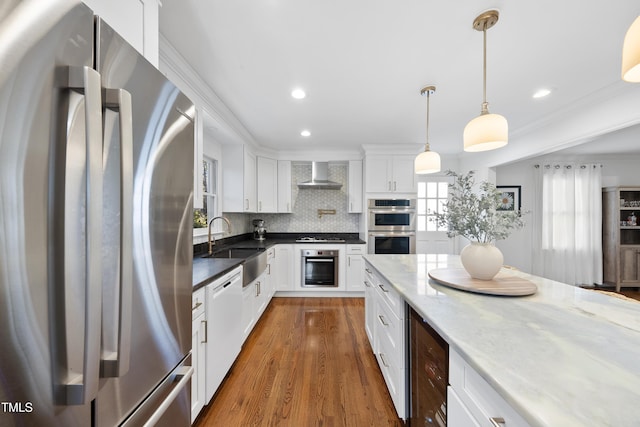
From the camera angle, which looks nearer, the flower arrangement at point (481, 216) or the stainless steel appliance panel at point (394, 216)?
the flower arrangement at point (481, 216)

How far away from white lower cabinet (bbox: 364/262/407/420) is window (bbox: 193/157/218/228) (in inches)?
82.9

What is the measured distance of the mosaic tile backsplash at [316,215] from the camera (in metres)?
4.80

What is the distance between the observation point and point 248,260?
2.48 meters

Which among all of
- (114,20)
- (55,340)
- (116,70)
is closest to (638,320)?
(55,340)

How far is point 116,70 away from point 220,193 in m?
2.97

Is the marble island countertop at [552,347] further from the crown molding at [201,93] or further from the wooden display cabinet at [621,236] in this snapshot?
the wooden display cabinet at [621,236]

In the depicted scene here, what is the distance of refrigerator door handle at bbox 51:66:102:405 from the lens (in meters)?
→ 0.51

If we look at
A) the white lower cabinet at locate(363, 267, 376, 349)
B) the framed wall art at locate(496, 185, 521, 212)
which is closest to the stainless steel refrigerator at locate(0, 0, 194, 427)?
the white lower cabinet at locate(363, 267, 376, 349)

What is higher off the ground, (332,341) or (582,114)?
(582,114)

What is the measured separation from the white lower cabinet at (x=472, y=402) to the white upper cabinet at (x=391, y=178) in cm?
347

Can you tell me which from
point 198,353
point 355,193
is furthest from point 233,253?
point 355,193

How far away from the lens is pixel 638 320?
3.33ft

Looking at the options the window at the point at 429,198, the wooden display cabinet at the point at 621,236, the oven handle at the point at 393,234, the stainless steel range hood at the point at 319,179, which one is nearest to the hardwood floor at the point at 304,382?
the oven handle at the point at 393,234

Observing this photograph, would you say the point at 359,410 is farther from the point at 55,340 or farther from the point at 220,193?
the point at 220,193
